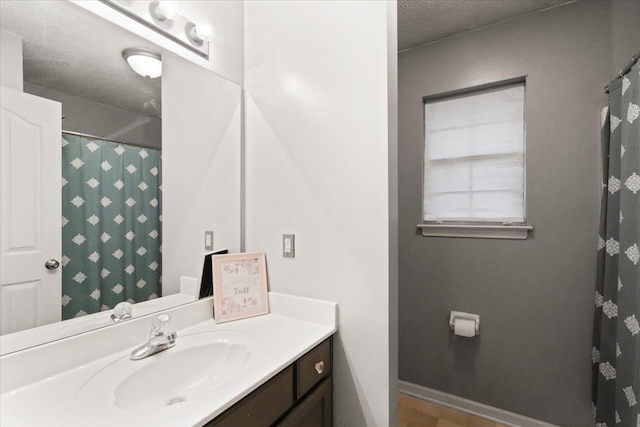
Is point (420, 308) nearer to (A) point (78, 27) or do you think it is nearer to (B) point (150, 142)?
(B) point (150, 142)

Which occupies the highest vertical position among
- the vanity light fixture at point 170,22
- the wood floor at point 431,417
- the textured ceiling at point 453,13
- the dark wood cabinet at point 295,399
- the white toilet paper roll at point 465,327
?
the textured ceiling at point 453,13

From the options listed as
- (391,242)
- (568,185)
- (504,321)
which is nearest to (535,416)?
(504,321)

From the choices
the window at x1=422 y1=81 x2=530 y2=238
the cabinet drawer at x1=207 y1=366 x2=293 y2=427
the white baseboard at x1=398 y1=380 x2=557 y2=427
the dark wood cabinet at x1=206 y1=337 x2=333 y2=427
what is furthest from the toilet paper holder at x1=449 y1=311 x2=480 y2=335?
the cabinet drawer at x1=207 y1=366 x2=293 y2=427

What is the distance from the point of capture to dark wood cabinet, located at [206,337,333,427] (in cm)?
74

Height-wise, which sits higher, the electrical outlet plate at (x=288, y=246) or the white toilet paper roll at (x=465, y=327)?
the electrical outlet plate at (x=288, y=246)

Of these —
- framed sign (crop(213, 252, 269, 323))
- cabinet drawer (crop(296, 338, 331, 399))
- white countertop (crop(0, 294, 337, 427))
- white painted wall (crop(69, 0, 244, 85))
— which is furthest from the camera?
framed sign (crop(213, 252, 269, 323))

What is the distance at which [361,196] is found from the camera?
1.12 metres

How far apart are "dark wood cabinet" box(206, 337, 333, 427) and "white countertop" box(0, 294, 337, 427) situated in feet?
0.10

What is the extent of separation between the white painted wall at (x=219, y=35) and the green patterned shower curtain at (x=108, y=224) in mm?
421

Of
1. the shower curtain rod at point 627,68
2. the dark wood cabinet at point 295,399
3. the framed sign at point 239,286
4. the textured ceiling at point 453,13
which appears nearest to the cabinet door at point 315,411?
the dark wood cabinet at point 295,399

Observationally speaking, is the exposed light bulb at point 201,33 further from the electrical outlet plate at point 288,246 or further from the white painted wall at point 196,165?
the electrical outlet plate at point 288,246

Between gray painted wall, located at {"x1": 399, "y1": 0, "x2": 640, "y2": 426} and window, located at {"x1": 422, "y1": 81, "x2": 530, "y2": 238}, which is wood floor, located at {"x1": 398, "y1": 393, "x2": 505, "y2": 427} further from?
window, located at {"x1": 422, "y1": 81, "x2": 530, "y2": 238}

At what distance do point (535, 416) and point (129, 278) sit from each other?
236cm

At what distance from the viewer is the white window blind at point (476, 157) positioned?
6.08 feet
